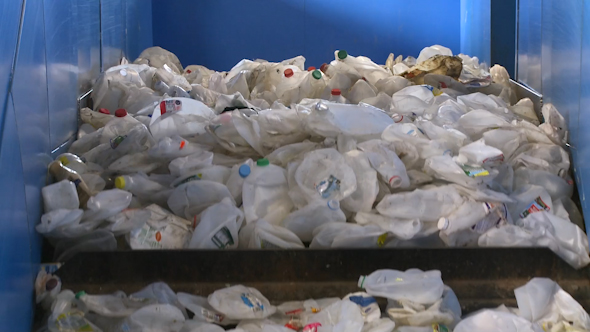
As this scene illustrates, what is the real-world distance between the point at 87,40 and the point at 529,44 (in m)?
2.24

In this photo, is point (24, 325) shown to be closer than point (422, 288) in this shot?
Yes

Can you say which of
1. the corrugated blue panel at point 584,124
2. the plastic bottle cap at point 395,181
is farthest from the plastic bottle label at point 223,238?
the corrugated blue panel at point 584,124

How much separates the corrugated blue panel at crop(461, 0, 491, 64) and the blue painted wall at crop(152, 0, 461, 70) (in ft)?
0.58

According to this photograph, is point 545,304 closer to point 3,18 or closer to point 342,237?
point 342,237

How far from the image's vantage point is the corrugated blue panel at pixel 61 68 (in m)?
2.21

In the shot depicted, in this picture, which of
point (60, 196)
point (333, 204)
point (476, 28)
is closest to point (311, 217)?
point (333, 204)

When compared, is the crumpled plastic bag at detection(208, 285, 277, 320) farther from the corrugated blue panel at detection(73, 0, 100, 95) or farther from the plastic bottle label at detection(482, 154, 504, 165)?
the corrugated blue panel at detection(73, 0, 100, 95)

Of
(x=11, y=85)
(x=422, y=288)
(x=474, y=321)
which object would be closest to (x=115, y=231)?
(x=11, y=85)

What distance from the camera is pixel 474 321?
5.24 feet

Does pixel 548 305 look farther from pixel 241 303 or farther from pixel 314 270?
pixel 241 303

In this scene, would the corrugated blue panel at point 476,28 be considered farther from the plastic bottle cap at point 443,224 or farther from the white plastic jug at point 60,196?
the white plastic jug at point 60,196

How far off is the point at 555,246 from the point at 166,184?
4.15ft

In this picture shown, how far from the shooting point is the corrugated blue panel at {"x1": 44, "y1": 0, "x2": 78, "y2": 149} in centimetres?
221

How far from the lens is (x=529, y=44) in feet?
10.8
